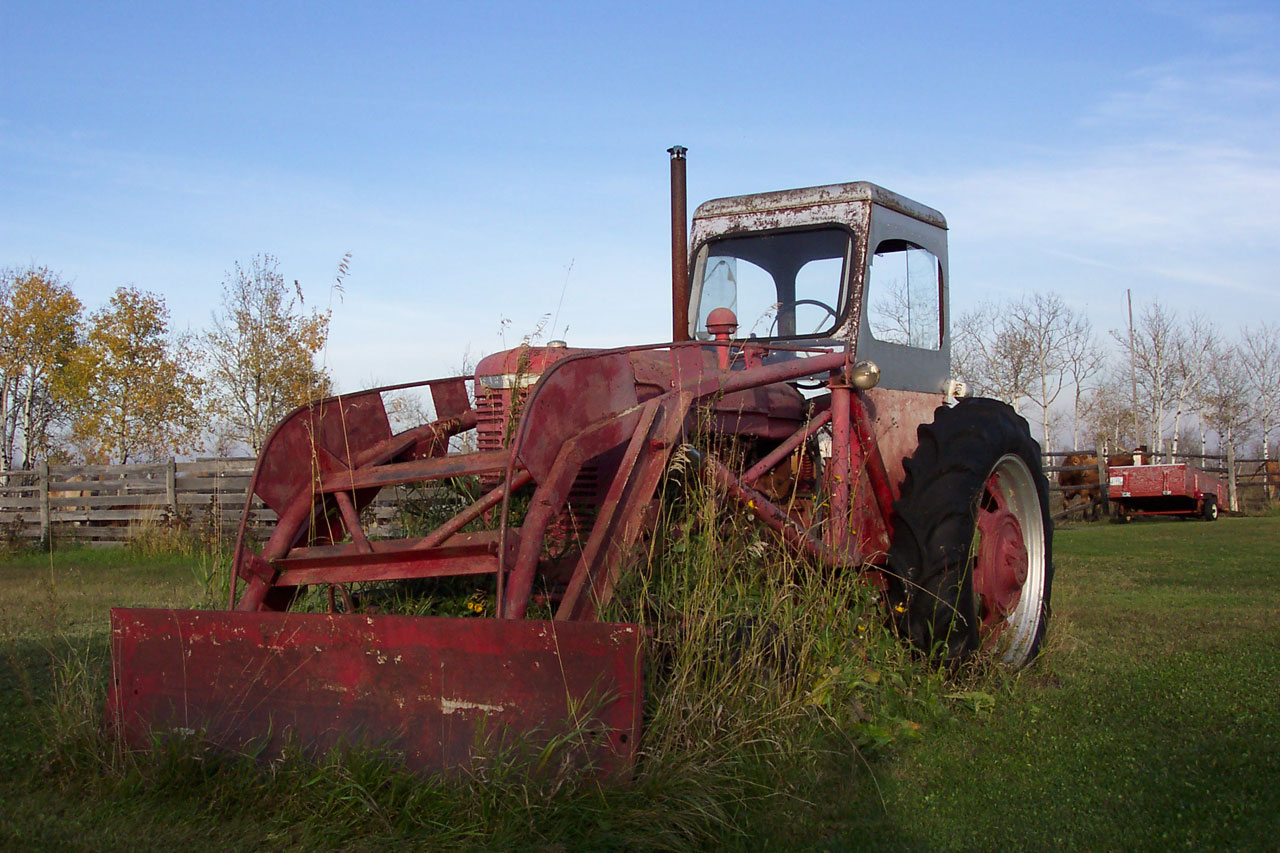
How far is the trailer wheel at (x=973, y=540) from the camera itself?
4762mm

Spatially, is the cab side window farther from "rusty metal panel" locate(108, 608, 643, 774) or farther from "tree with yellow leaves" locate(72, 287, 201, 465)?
"tree with yellow leaves" locate(72, 287, 201, 465)

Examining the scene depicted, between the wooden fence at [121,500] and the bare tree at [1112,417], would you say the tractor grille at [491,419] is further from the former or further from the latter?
the bare tree at [1112,417]

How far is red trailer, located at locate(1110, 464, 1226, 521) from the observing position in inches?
916

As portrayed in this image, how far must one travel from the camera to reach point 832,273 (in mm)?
5984

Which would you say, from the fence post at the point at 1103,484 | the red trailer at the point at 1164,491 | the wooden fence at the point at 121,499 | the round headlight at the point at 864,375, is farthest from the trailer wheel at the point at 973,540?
the fence post at the point at 1103,484

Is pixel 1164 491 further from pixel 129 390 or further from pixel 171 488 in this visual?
pixel 129 390

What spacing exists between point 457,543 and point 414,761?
78 centimetres

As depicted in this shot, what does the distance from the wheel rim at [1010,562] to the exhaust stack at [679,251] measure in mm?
1803

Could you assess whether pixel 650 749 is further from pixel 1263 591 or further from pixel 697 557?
pixel 1263 591

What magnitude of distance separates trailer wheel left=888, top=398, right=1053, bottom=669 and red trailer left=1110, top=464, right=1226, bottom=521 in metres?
19.2

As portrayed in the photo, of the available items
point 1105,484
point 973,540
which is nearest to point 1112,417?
point 1105,484

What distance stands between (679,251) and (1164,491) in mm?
20381

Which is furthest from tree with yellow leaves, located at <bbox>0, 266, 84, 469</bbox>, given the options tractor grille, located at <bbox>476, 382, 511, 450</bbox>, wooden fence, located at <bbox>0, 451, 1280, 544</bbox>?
tractor grille, located at <bbox>476, 382, 511, 450</bbox>

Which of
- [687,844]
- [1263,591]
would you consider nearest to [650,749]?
[687,844]
